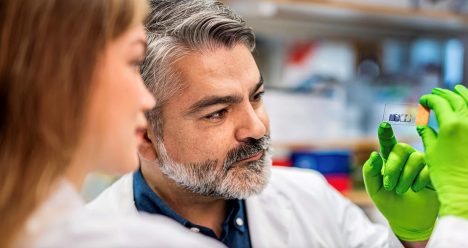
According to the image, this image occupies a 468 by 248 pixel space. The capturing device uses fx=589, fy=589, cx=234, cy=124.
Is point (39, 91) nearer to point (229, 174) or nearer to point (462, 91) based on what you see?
point (229, 174)

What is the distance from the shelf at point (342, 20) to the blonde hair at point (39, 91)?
1.49 meters

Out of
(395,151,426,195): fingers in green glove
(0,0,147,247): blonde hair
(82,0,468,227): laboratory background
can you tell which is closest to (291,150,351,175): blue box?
(82,0,468,227): laboratory background

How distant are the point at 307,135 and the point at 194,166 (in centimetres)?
135

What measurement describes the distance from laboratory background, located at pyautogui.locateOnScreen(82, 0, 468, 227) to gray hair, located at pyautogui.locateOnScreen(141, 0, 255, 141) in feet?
2.87

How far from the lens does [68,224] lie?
0.80m

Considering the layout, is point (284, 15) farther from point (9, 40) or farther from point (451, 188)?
point (9, 40)

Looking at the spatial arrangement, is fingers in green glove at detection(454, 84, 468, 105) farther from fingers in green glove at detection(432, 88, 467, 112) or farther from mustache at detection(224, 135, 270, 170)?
mustache at detection(224, 135, 270, 170)

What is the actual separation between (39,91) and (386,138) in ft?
2.48

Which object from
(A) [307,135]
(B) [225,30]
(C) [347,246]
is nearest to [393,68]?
(A) [307,135]

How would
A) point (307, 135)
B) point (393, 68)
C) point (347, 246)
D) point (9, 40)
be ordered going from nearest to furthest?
point (9, 40) < point (347, 246) < point (307, 135) < point (393, 68)

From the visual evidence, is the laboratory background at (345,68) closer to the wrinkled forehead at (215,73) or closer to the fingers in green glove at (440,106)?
the wrinkled forehead at (215,73)

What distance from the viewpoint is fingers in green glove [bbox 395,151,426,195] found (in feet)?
4.01

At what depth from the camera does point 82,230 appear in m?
0.79

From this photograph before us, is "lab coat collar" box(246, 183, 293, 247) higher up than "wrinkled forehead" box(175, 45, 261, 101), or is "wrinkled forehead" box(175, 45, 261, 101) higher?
"wrinkled forehead" box(175, 45, 261, 101)
